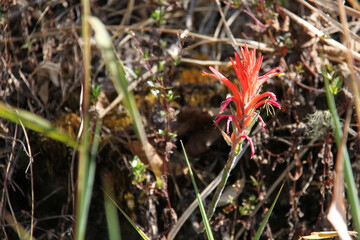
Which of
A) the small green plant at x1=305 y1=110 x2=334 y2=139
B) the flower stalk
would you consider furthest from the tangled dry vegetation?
the flower stalk

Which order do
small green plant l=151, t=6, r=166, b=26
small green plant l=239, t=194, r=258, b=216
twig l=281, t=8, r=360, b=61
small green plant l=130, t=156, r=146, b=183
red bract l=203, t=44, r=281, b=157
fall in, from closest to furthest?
red bract l=203, t=44, r=281, b=157
small green plant l=130, t=156, r=146, b=183
small green plant l=239, t=194, r=258, b=216
twig l=281, t=8, r=360, b=61
small green plant l=151, t=6, r=166, b=26

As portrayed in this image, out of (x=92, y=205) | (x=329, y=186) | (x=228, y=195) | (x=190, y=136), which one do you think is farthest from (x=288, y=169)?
(x=92, y=205)

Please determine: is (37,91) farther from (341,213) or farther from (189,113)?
(341,213)

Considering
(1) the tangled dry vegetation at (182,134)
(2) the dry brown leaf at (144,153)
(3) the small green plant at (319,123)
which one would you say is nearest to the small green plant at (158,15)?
(1) the tangled dry vegetation at (182,134)

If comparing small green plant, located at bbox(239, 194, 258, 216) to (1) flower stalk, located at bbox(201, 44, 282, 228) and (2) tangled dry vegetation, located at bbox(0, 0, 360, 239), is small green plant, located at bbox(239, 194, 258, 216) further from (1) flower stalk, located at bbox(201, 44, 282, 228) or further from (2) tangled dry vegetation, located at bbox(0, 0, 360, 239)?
(1) flower stalk, located at bbox(201, 44, 282, 228)

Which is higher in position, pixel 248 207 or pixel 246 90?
pixel 246 90

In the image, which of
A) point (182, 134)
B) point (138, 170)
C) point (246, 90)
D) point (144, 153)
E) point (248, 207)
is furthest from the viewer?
point (182, 134)

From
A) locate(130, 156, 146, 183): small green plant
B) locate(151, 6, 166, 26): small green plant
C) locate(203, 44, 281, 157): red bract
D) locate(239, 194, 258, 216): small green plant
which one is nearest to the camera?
locate(203, 44, 281, 157): red bract

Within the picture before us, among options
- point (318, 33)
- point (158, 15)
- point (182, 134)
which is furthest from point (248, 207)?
point (158, 15)

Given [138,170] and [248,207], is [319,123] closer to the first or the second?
[248,207]
